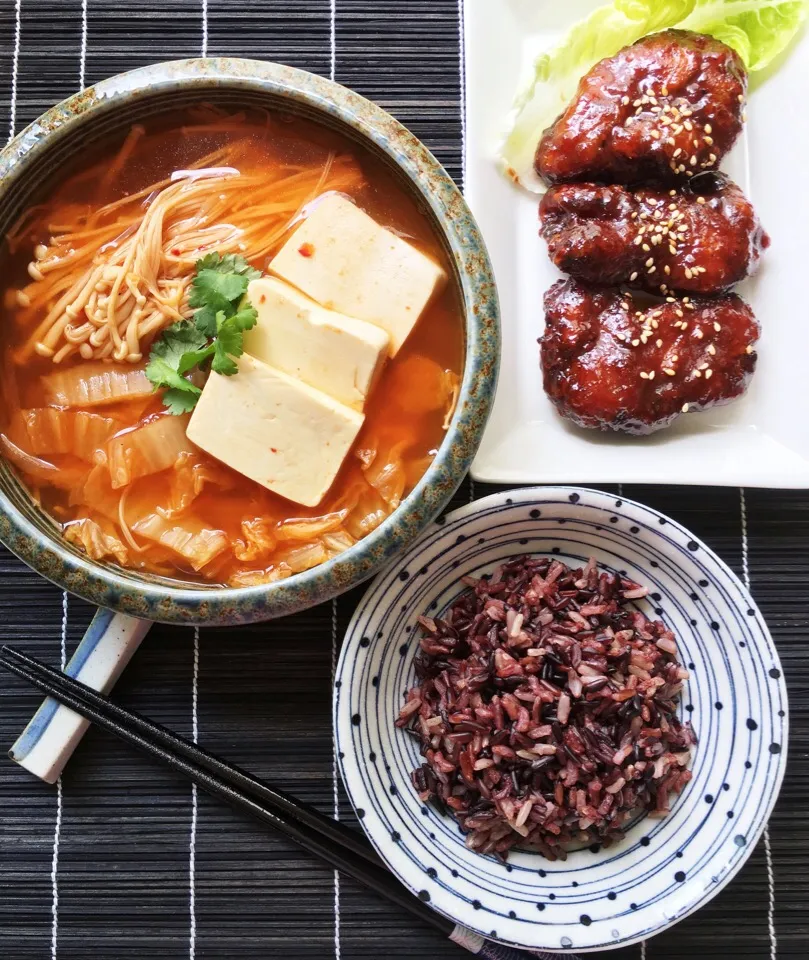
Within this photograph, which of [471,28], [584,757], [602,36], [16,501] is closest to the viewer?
[16,501]

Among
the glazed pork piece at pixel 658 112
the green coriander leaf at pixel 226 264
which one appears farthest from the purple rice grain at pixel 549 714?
the glazed pork piece at pixel 658 112

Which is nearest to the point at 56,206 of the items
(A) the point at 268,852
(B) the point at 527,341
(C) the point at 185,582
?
(C) the point at 185,582

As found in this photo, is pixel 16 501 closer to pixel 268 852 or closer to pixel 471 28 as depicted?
pixel 268 852

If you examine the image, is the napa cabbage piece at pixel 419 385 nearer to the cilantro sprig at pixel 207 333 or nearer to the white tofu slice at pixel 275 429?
the white tofu slice at pixel 275 429

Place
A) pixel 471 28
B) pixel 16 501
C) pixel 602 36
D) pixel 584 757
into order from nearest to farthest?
1. pixel 16 501
2. pixel 584 757
3. pixel 471 28
4. pixel 602 36

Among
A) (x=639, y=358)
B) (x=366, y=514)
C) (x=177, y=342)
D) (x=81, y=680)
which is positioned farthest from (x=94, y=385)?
(x=639, y=358)

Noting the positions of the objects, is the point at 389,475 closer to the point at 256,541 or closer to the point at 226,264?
the point at 256,541
